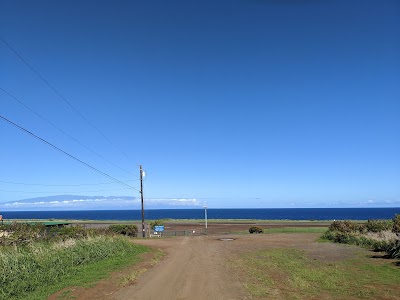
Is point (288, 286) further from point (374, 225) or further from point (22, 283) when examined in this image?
point (374, 225)

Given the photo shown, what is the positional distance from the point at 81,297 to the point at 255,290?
6.27 metres

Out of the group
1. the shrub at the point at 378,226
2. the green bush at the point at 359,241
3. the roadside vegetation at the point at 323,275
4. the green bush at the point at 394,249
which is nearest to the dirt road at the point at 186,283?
the roadside vegetation at the point at 323,275

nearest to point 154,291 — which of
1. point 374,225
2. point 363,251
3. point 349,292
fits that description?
point 349,292

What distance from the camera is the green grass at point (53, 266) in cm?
1352

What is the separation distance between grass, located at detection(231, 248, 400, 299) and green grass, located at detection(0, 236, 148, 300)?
7107mm

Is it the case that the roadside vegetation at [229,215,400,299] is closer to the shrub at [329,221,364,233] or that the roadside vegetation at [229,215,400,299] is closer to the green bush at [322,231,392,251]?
the green bush at [322,231,392,251]

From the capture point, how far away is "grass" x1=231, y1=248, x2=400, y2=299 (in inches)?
510

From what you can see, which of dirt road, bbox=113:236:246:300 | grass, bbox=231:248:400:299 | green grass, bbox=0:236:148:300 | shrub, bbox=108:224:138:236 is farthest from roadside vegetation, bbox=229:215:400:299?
shrub, bbox=108:224:138:236

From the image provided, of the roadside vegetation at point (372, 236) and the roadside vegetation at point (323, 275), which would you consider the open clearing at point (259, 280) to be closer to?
the roadside vegetation at point (323, 275)

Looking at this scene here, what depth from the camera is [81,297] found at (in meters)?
12.8

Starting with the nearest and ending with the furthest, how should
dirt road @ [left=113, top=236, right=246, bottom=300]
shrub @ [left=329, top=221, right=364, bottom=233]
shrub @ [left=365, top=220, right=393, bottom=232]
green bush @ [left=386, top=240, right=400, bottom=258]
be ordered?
dirt road @ [left=113, top=236, right=246, bottom=300] < green bush @ [left=386, top=240, right=400, bottom=258] < shrub @ [left=365, top=220, right=393, bottom=232] < shrub @ [left=329, top=221, right=364, bottom=233]

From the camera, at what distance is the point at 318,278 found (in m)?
15.7

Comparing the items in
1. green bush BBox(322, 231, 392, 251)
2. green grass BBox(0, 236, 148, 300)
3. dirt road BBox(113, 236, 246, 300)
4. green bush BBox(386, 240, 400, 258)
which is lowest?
green bush BBox(322, 231, 392, 251)

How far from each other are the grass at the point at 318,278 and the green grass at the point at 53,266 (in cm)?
711
